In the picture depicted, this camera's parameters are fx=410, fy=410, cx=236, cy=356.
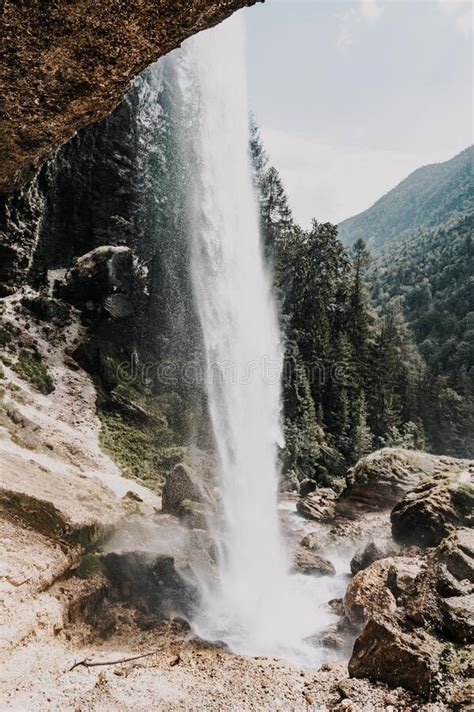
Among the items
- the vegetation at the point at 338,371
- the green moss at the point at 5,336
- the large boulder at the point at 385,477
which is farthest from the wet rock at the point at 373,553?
the green moss at the point at 5,336

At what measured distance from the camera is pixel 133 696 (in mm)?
6188

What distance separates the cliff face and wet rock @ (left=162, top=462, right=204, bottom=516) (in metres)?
12.8

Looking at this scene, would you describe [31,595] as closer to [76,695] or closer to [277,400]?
[76,695]

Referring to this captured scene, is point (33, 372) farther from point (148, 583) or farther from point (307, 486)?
point (307, 486)

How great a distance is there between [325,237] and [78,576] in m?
41.7

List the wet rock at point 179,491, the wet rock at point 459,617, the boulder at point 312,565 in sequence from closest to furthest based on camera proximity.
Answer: the wet rock at point 459,617, the boulder at point 312,565, the wet rock at point 179,491

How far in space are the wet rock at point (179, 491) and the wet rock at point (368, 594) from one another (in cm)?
706

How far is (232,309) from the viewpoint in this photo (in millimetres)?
29891

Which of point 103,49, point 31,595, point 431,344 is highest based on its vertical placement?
point 103,49

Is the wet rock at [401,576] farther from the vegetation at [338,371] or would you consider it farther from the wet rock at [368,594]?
the vegetation at [338,371]

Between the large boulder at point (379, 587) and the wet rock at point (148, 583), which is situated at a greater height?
the wet rock at point (148, 583)

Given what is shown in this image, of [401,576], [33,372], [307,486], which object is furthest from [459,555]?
[33,372]

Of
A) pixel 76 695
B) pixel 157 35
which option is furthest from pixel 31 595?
pixel 157 35

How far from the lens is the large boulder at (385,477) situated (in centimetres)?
2005
